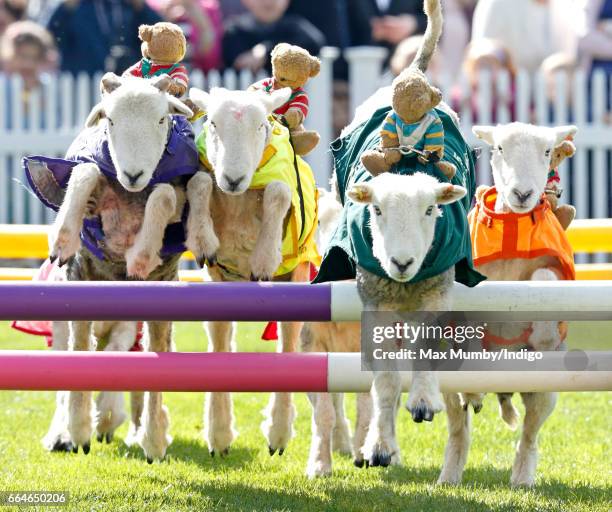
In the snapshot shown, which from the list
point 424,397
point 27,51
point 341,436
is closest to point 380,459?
point 424,397

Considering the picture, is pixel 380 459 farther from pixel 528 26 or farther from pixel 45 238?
pixel 528 26

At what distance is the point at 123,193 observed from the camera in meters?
6.39

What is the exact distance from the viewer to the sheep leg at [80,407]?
262 inches

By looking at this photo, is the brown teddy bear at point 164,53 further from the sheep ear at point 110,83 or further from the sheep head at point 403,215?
the sheep head at point 403,215

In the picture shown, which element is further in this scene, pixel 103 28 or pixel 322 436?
pixel 103 28

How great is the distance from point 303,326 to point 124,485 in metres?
1.24

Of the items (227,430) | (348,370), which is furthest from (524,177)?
(227,430)

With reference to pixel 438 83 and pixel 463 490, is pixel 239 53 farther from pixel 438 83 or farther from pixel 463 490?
pixel 463 490

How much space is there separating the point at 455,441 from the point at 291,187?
129 cm

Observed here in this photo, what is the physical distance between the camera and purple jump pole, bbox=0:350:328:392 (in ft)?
18.8

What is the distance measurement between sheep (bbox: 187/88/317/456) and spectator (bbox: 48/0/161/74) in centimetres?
583

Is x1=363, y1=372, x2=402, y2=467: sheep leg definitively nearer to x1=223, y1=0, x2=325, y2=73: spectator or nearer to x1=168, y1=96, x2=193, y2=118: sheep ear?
x1=168, y1=96, x2=193, y2=118: sheep ear

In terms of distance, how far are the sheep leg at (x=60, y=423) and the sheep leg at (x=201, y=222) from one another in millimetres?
1270

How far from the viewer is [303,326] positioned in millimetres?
6953
